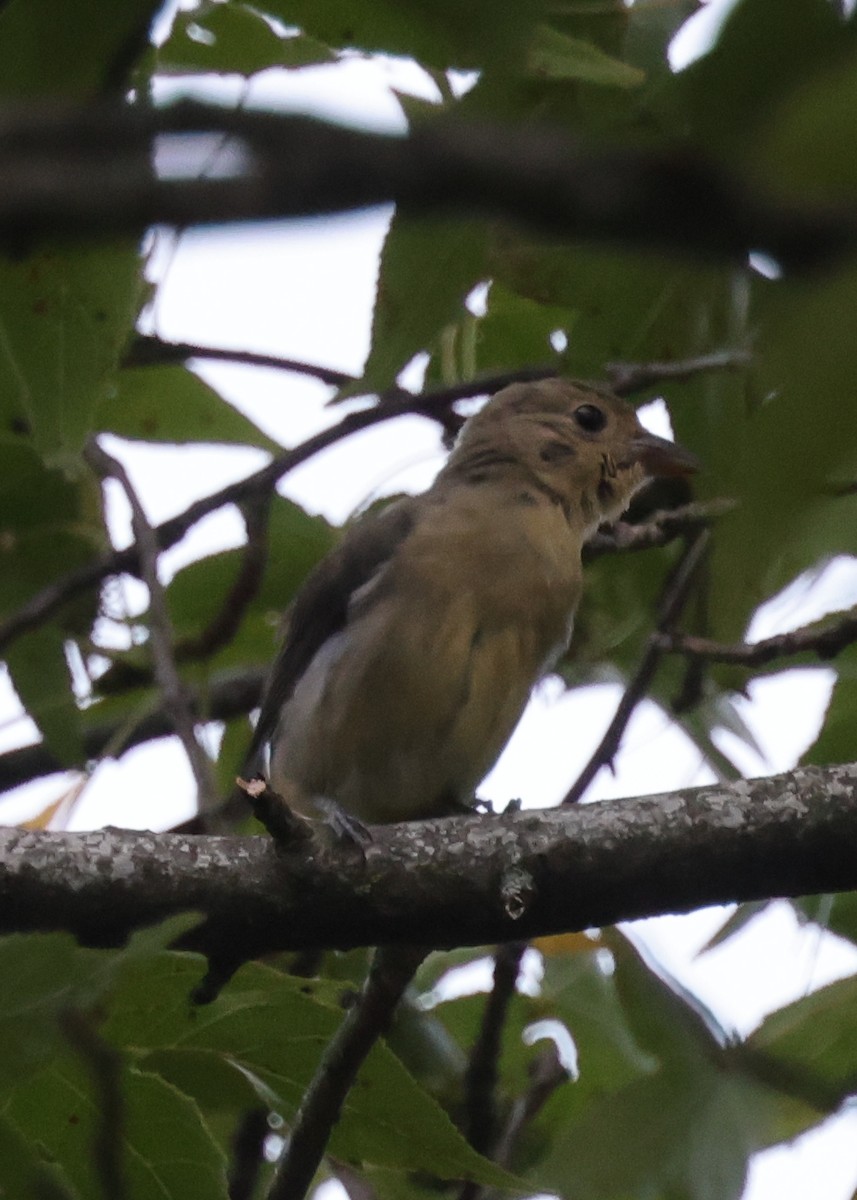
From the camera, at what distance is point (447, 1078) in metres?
4.40

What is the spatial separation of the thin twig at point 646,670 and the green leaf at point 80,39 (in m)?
3.20

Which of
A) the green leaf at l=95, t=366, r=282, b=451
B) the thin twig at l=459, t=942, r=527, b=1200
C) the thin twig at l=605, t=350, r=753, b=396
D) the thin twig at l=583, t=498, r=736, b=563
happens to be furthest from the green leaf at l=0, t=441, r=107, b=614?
the thin twig at l=459, t=942, r=527, b=1200

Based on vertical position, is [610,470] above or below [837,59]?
above

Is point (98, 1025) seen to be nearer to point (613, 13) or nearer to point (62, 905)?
point (62, 905)

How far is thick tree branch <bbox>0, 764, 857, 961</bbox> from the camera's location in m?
3.13

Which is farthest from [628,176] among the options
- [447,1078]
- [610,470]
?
[610,470]

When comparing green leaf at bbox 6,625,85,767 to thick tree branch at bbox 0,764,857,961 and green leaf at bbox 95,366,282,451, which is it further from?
thick tree branch at bbox 0,764,857,961

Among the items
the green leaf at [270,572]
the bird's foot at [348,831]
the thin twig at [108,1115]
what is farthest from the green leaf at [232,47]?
the thin twig at [108,1115]

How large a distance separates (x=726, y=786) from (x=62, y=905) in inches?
49.6

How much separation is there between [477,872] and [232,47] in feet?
5.47

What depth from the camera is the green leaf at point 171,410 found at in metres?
4.75

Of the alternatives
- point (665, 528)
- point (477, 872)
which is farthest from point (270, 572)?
point (477, 872)

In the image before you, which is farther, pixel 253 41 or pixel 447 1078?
pixel 447 1078

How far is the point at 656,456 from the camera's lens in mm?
6066
